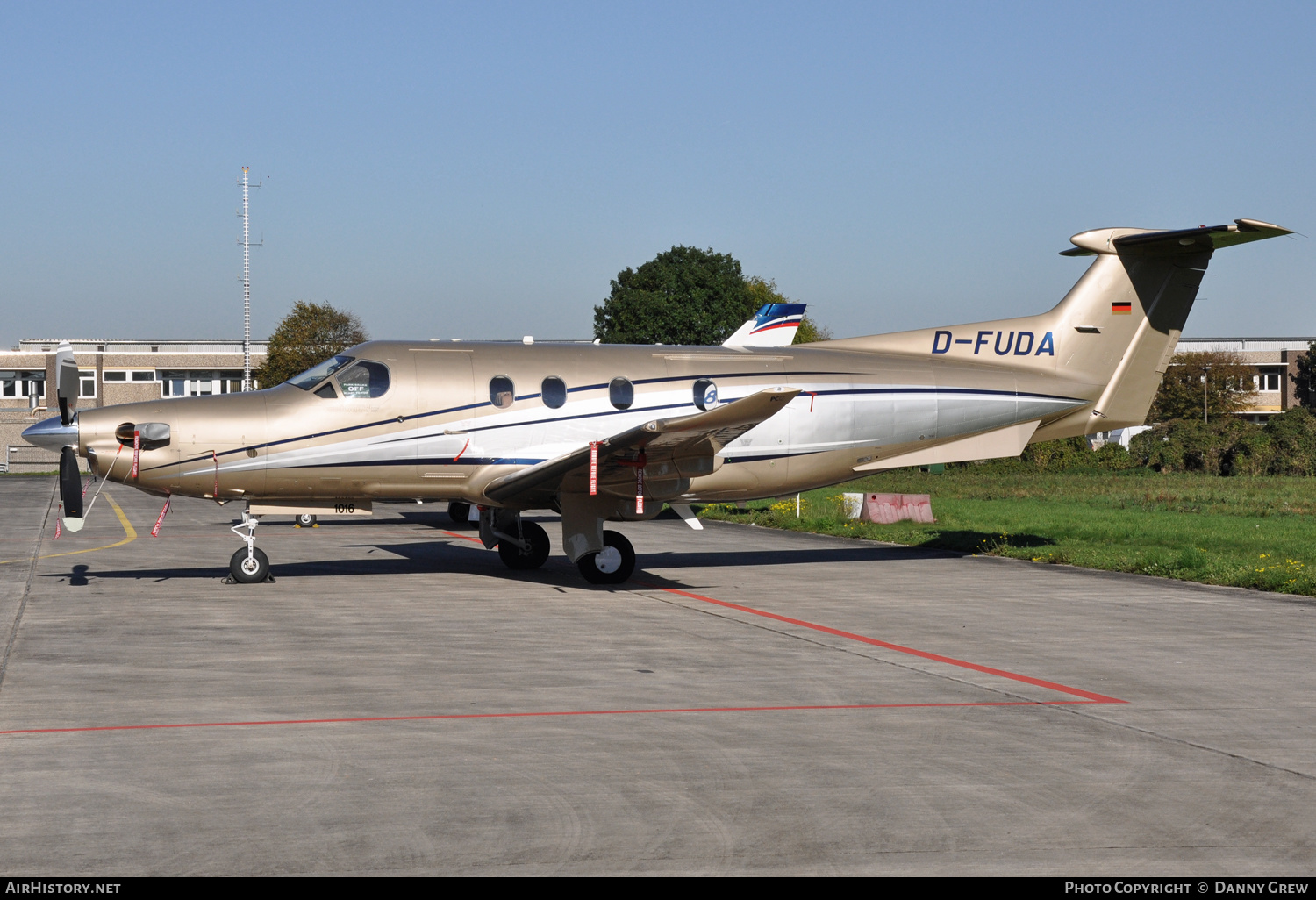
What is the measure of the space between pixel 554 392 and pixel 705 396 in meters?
2.21

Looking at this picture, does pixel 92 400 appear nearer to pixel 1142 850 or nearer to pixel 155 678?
pixel 155 678

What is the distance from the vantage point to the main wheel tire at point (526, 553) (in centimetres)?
1802

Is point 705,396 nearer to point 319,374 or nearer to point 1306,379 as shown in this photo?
point 319,374

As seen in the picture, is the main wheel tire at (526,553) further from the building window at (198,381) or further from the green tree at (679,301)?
the building window at (198,381)

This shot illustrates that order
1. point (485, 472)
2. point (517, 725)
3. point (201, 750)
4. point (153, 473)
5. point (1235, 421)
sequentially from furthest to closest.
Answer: point (1235, 421) < point (485, 472) < point (153, 473) < point (517, 725) < point (201, 750)

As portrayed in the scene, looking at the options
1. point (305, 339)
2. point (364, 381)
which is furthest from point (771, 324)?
point (305, 339)

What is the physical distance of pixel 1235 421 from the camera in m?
59.5

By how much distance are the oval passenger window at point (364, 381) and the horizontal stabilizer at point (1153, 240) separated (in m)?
11.0

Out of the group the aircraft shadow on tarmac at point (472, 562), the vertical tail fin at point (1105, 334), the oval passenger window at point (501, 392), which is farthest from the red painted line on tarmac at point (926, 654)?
the vertical tail fin at point (1105, 334)

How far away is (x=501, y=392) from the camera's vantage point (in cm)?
1644

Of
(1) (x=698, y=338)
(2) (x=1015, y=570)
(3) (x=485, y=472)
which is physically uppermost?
(1) (x=698, y=338)
